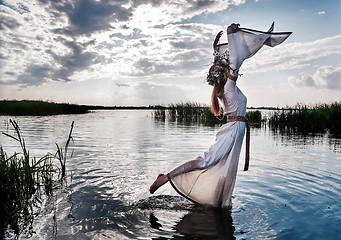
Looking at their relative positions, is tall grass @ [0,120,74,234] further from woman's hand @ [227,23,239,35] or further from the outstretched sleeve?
woman's hand @ [227,23,239,35]

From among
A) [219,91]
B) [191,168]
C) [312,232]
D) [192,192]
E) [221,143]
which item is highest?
[219,91]

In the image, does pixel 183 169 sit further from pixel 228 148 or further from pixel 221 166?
pixel 228 148

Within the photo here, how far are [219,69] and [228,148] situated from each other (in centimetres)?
130

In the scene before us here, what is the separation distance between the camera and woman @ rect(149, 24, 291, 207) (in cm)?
461

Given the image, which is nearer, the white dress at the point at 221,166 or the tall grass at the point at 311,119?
the white dress at the point at 221,166

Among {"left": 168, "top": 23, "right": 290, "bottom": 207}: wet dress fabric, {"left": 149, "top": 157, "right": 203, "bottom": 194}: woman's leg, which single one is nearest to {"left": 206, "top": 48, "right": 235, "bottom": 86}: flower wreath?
{"left": 168, "top": 23, "right": 290, "bottom": 207}: wet dress fabric

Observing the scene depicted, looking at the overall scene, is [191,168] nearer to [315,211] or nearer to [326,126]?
[315,211]

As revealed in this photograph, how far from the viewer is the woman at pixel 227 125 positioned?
4.61 meters

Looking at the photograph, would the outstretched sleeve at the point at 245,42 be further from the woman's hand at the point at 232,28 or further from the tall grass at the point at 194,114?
the tall grass at the point at 194,114

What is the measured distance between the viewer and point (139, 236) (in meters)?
3.84

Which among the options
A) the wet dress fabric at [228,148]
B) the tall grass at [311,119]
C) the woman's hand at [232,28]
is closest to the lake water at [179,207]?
the wet dress fabric at [228,148]

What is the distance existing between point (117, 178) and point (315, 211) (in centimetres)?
428

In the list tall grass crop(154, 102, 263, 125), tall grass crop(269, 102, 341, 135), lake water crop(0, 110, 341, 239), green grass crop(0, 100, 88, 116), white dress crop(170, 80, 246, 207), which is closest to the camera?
lake water crop(0, 110, 341, 239)

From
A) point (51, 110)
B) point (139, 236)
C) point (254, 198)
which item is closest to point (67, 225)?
point (139, 236)
